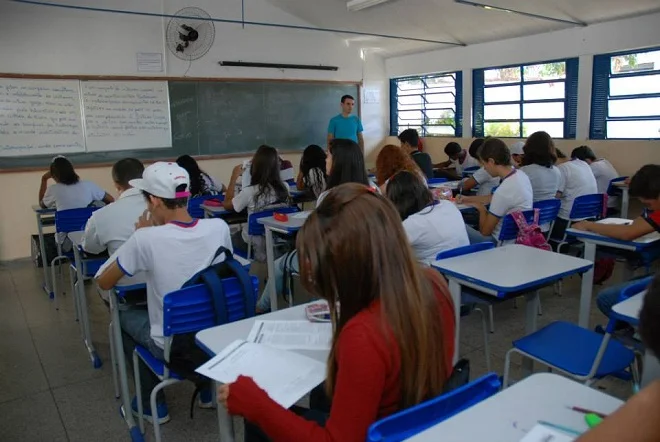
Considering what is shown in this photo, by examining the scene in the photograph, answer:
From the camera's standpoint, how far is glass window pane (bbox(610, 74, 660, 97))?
5762mm

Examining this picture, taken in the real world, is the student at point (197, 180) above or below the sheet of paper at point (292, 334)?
above

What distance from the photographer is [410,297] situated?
3.76 feet

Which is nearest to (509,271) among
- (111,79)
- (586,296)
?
(586,296)

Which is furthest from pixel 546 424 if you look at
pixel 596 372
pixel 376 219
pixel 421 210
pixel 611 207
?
pixel 611 207

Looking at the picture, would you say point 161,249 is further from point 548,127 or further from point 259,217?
Answer: point 548,127

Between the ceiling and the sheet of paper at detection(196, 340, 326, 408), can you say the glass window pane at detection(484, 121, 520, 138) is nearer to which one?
the ceiling

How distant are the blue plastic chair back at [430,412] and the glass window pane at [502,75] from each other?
670 cm

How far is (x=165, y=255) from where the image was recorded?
2102 millimetres

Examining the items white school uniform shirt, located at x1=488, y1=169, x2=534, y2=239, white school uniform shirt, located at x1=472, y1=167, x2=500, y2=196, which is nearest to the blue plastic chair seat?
white school uniform shirt, located at x1=488, y1=169, x2=534, y2=239

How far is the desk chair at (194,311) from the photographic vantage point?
1924 millimetres

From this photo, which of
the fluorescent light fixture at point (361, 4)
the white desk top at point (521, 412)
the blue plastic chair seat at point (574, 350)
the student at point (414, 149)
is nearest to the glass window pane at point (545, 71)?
the fluorescent light fixture at point (361, 4)

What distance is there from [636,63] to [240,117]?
15.9 ft

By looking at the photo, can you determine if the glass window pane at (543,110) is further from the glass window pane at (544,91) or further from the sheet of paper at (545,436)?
the sheet of paper at (545,436)

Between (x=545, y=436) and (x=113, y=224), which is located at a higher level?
(x=113, y=224)
